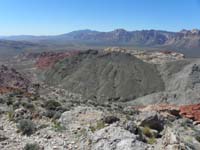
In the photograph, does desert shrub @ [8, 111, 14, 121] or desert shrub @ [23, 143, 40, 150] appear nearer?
desert shrub @ [23, 143, 40, 150]

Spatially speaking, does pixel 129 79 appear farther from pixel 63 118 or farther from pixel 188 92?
pixel 63 118

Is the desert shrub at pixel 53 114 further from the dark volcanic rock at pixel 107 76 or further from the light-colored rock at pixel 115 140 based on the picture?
the dark volcanic rock at pixel 107 76

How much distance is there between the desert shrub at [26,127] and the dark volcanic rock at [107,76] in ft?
158

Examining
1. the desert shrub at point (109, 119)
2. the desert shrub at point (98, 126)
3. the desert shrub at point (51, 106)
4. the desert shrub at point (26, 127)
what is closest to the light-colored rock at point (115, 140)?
the desert shrub at point (98, 126)

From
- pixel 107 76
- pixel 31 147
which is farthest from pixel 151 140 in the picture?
pixel 107 76

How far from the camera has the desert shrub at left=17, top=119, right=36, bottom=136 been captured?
14.6m

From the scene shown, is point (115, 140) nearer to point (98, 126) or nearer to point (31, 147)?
point (98, 126)

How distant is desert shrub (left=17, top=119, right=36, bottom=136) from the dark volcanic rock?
158 ft

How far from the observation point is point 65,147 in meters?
12.8

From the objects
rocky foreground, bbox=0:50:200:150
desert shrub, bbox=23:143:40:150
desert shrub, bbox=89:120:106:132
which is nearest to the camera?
Result: desert shrub, bbox=23:143:40:150

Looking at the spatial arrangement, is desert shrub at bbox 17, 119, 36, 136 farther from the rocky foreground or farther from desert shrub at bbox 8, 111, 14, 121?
desert shrub at bbox 8, 111, 14, 121

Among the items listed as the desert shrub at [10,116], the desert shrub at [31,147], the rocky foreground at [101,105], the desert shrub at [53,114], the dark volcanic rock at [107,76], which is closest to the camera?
the desert shrub at [31,147]

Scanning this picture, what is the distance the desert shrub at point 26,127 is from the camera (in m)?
14.6

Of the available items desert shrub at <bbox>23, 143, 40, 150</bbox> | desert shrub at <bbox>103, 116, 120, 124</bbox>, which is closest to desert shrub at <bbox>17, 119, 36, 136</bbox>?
desert shrub at <bbox>23, 143, 40, 150</bbox>
